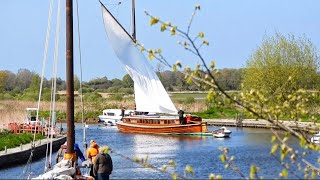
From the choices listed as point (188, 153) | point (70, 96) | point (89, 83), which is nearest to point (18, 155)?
point (188, 153)

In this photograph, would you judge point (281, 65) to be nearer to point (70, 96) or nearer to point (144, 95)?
Result: point (144, 95)

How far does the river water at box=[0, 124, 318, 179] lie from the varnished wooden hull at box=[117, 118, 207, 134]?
1.34 meters

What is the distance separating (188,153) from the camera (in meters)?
38.8

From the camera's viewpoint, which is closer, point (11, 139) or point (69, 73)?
point (69, 73)

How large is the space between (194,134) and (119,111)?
57.8 feet

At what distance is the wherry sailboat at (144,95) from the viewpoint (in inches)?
1986

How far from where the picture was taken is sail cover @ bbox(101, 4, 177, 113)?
5019cm

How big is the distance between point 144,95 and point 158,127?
282 centimetres

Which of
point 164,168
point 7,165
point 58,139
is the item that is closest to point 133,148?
point 58,139

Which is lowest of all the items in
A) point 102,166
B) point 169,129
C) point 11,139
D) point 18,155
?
point 102,166

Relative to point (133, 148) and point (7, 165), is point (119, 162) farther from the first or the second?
point (133, 148)

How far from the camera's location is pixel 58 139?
40.9m

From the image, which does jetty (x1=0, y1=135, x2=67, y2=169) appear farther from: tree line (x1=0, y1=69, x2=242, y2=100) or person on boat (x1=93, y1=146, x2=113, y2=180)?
tree line (x1=0, y1=69, x2=242, y2=100)

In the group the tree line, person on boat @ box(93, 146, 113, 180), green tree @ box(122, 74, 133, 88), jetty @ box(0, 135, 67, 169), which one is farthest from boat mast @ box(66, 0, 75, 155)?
green tree @ box(122, 74, 133, 88)
